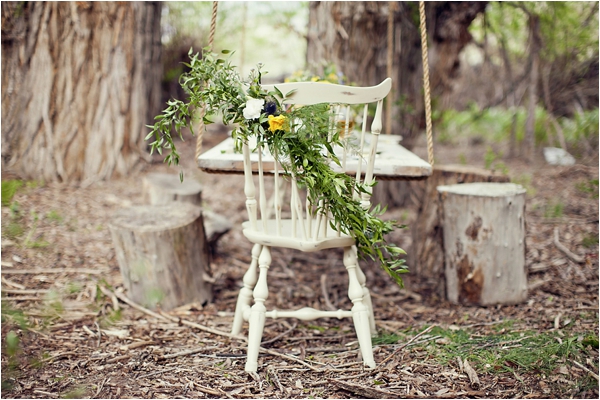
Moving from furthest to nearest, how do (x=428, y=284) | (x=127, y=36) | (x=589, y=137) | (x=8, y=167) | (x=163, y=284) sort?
(x=589, y=137) → (x=127, y=36) → (x=8, y=167) → (x=428, y=284) → (x=163, y=284)

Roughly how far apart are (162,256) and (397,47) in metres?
2.55

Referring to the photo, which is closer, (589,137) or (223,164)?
(223,164)

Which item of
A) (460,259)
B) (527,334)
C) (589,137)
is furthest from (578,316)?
(589,137)

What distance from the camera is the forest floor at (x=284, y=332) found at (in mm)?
2031

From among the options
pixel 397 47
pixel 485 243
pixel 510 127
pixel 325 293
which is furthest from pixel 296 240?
pixel 510 127

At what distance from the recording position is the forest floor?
2031 mm

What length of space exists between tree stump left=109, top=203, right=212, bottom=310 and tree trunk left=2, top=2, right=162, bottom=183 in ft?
6.14

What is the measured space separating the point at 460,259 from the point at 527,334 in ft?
1.91

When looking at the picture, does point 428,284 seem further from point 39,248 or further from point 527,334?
point 39,248

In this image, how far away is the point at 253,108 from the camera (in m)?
1.94

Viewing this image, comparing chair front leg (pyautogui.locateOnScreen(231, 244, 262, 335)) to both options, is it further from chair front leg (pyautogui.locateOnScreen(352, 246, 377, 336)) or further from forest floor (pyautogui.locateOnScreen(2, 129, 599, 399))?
chair front leg (pyautogui.locateOnScreen(352, 246, 377, 336))

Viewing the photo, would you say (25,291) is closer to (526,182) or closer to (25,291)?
(25,291)

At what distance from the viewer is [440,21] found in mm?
4352

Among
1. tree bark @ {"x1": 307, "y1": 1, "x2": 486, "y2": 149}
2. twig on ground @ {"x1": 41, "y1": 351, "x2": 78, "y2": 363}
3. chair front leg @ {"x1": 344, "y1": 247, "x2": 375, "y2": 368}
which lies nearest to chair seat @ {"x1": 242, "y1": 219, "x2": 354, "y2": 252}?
chair front leg @ {"x1": 344, "y1": 247, "x2": 375, "y2": 368}
